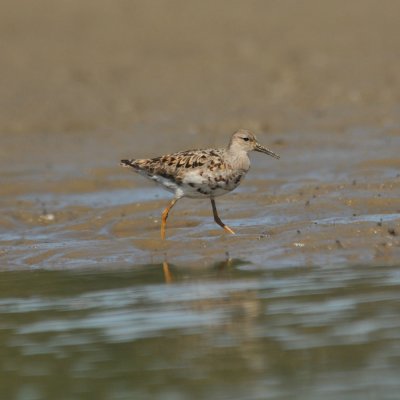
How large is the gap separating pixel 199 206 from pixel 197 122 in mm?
5510

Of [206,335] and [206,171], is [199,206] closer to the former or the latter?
[206,171]

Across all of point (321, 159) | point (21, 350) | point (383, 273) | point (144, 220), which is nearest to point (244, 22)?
point (321, 159)

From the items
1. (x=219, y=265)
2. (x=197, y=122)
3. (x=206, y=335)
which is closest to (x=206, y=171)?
(x=219, y=265)

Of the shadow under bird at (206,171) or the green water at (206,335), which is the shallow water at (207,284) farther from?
the shadow under bird at (206,171)

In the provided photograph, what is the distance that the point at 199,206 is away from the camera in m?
15.6

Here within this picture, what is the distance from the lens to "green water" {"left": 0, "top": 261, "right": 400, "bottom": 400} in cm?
769

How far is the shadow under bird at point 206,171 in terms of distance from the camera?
13.9 m

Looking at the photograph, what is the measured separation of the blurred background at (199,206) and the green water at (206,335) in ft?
0.09

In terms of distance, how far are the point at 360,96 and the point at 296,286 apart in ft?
38.0

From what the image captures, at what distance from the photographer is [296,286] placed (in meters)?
10.7

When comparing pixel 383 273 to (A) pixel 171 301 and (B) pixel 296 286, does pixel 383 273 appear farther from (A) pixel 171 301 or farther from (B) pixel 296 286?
(A) pixel 171 301

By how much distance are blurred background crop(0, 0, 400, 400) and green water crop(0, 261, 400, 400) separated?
3 centimetres

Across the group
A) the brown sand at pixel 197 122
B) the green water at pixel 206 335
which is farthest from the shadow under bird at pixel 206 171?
the green water at pixel 206 335

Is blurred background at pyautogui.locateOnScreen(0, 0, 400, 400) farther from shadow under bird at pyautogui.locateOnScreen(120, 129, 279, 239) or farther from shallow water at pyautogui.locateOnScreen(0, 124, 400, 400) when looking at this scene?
shadow under bird at pyautogui.locateOnScreen(120, 129, 279, 239)
